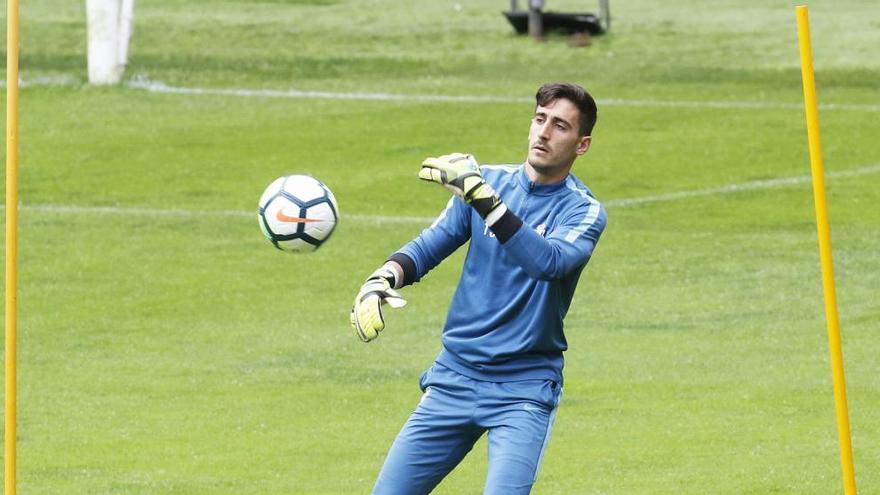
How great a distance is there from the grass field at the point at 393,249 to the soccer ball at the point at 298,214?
3.28 metres

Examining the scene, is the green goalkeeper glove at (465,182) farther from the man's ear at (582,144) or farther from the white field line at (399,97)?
the white field line at (399,97)

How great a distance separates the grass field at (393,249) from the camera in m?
13.8

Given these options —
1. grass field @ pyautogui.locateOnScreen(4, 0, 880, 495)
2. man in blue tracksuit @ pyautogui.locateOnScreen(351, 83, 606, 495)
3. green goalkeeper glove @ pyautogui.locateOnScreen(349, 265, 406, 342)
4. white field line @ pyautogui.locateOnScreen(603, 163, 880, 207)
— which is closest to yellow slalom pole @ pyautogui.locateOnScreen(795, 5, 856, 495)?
man in blue tracksuit @ pyautogui.locateOnScreen(351, 83, 606, 495)

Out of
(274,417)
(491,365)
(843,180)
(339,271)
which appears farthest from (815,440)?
(843,180)

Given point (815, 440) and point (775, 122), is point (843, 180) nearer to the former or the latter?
point (775, 122)

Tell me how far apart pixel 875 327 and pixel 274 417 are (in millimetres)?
6202

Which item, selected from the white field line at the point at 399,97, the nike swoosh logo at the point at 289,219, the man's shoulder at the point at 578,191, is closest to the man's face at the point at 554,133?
→ the man's shoulder at the point at 578,191

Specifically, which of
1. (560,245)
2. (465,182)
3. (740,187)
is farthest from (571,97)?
(740,187)

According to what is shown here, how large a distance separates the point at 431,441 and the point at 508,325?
60 cm

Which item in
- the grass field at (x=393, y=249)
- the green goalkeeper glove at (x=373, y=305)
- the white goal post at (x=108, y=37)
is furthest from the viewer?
the white goal post at (x=108, y=37)

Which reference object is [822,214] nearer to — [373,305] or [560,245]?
[560,245]

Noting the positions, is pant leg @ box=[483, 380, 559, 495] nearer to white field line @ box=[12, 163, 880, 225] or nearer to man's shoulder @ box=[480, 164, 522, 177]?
man's shoulder @ box=[480, 164, 522, 177]

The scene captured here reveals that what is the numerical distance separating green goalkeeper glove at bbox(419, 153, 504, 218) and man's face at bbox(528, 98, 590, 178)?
0.54m

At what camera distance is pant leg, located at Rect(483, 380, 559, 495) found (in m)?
8.20
